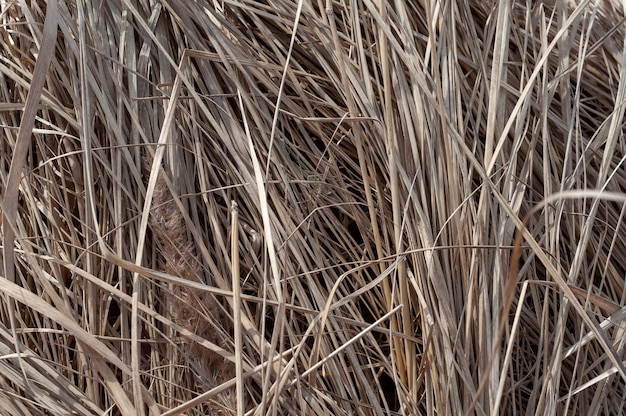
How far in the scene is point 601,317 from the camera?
2.55 feet

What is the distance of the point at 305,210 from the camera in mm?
820

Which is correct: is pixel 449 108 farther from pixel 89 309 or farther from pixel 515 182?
pixel 89 309

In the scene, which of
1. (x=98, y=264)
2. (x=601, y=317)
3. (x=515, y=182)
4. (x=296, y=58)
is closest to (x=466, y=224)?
(x=515, y=182)

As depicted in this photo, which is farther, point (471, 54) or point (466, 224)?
point (471, 54)

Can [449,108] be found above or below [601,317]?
above

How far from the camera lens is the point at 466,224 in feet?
2.38

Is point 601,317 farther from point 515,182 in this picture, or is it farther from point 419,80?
point 419,80

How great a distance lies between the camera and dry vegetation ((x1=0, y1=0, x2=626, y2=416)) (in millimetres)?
705

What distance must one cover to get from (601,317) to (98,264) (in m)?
0.62

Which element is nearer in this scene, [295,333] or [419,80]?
[419,80]

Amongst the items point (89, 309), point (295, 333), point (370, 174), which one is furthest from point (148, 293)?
point (370, 174)

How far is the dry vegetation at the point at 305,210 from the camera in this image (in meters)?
0.71

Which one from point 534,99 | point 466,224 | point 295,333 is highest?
point 534,99

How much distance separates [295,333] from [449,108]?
33cm
